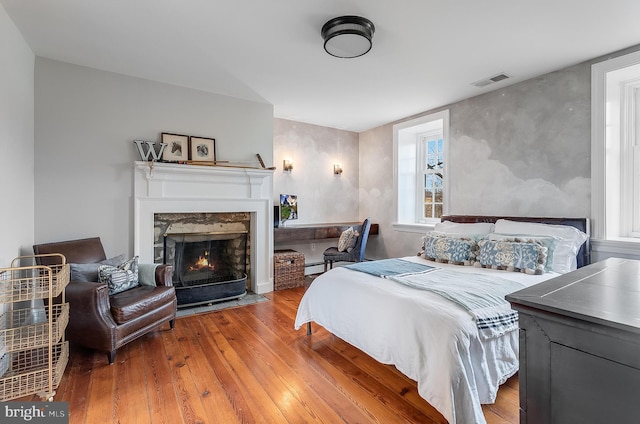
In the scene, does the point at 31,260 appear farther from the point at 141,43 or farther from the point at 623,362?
the point at 623,362

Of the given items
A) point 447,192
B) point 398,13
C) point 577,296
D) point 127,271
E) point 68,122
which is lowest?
point 127,271

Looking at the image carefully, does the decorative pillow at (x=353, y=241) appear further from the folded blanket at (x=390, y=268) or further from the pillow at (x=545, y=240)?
the pillow at (x=545, y=240)

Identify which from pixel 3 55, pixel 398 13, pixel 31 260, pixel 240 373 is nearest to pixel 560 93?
pixel 398 13

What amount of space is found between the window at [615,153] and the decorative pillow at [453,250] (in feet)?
3.67

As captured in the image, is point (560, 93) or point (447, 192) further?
point (447, 192)

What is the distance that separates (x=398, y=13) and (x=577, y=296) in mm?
2083

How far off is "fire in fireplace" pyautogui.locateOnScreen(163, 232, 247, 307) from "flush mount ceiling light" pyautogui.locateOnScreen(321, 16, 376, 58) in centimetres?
261

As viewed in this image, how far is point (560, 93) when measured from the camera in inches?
120

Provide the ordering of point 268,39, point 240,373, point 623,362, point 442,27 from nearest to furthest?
point 623,362 → point 240,373 → point 442,27 → point 268,39

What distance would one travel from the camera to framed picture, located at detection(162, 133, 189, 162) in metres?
3.41

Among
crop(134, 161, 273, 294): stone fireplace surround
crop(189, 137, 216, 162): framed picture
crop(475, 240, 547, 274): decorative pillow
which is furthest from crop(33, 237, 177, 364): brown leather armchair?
crop(475, 240, 547, 274): decorative pillow

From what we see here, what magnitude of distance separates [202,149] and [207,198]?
1.93 ft

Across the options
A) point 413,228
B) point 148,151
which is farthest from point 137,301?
point 413,228

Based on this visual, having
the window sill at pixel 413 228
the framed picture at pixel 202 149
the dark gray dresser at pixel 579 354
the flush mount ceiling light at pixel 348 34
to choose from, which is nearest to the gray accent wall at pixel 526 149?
the window sill at pixel 413 228
